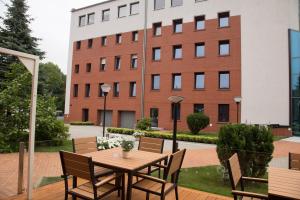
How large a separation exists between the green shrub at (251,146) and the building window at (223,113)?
53.8ft

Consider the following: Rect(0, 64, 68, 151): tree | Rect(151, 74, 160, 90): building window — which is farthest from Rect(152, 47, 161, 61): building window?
Rect(0, 64, 68, 151): tree

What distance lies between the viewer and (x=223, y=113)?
74.8ft

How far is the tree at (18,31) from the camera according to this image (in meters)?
18.6

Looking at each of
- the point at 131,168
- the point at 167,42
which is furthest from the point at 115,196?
the point at 167,42

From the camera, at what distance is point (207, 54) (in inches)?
934

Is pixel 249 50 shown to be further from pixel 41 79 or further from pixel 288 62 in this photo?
pixel 41 79

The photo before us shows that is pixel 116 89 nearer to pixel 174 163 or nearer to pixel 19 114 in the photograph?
pixel 19 114

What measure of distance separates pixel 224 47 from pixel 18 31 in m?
17.2

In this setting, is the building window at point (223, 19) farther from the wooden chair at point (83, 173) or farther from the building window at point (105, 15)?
the wooden chair at point (83, 173)

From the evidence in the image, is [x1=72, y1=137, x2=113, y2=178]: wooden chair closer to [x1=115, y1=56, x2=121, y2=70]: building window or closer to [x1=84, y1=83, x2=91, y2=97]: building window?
[x1=115, y1=56, x2=121, y2=70]: building window

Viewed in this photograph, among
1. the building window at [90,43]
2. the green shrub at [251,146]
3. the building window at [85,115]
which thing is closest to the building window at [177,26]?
the building window at [90,43]

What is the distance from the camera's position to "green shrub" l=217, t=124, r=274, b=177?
21.1 feet

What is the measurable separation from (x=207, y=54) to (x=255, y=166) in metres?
18.4

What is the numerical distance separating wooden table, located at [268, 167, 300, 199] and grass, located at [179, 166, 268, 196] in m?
1.99
